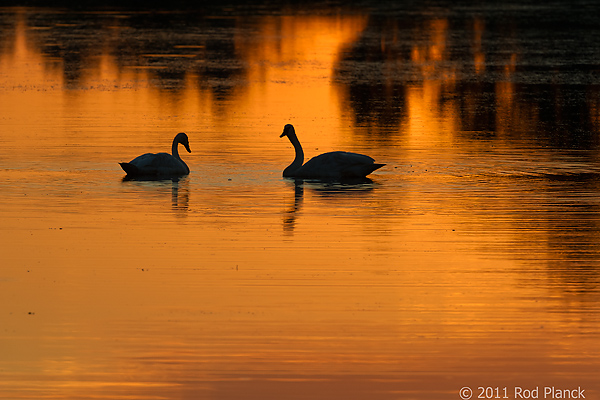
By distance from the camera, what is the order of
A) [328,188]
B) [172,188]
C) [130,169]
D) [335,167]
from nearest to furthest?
1. [172,188]
2. [328,188]
3. [130,169]
4. [335,167]

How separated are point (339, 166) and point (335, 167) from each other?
9 cm

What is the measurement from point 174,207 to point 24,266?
13.7 feet

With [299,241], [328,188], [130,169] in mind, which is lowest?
[299,241]

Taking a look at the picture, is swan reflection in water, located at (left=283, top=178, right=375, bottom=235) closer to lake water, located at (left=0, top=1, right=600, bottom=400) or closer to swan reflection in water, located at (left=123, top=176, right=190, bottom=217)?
lake water, located at (left=0, top=1, right=600, bottom=400)

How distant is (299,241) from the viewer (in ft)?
51.1

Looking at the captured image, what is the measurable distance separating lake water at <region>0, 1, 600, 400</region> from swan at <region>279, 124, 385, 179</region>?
30cm

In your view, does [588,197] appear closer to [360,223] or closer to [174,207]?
[360,223]

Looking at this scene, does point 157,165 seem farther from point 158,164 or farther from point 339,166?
point 339,166

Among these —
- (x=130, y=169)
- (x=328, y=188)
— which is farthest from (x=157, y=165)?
(x=328, y=188)

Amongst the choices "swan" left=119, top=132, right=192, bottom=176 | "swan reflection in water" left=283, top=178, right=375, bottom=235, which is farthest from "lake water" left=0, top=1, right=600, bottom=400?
"swan" left=119, top=132, right=192, bottom=176

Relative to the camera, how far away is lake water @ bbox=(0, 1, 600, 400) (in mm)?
10719

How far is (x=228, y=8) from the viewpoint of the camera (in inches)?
3054

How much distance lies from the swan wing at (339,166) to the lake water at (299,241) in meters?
0.32

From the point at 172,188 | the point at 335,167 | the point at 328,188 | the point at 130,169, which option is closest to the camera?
the point at 172,188
